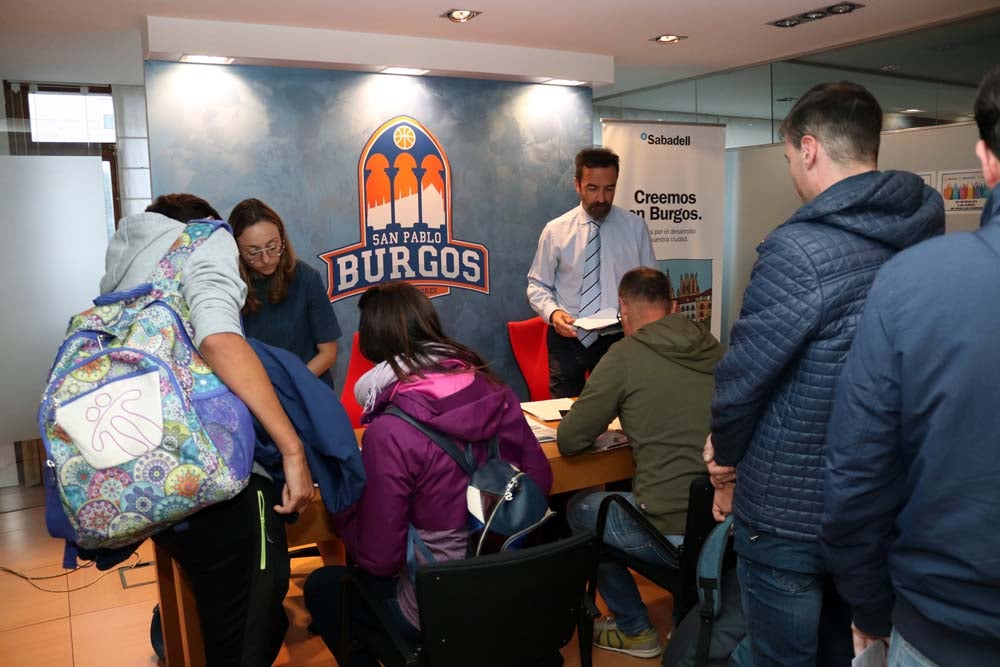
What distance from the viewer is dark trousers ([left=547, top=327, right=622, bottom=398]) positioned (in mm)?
4039

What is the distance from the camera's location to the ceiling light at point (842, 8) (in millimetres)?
4325

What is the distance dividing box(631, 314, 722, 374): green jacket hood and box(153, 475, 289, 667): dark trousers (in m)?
1.30

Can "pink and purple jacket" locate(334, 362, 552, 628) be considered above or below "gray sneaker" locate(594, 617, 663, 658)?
above

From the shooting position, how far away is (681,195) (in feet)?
18.5

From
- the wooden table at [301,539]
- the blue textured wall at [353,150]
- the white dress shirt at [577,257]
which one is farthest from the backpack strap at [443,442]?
the blue textured wall at [353,150]

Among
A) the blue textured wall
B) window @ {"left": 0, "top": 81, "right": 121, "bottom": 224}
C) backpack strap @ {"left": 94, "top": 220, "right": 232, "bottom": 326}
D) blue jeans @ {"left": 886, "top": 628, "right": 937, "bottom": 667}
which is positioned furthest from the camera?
window @ {"left": 0, "top": 81, "right": 121, "bottom": 224}

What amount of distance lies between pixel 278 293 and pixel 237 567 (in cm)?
151

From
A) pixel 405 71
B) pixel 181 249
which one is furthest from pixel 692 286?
pixel 181 249

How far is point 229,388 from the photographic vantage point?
1716mm

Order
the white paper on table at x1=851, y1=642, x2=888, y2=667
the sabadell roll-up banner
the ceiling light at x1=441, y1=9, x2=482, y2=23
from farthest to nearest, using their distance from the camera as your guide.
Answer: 1. the sabadell roll-up banner
2. the ceiling light at x1=441, y1=9, x2=482, y2=23
3. the white paper on table at x1=851, y1=642, x2=888, y2=667

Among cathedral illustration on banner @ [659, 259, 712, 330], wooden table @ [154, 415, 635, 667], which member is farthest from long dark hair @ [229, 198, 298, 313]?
cathedral illustration on banner @ [659, 259, 712, 330]

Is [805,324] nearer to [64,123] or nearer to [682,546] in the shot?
[682,546]

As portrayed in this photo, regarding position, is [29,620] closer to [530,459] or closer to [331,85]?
[530,459]

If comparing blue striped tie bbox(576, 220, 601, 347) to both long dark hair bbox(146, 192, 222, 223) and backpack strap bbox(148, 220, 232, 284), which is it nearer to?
long dark hair bbox(146, 192, 222, 223)
